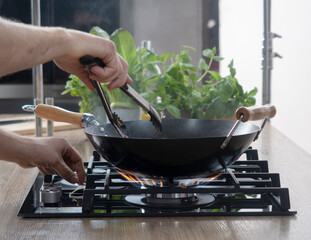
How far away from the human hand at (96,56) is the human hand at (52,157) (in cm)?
15

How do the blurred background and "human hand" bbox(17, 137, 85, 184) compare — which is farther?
the blurred background

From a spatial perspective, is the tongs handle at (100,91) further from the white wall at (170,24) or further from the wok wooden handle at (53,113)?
the white wall at (170,24)

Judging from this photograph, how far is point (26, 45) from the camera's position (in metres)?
0.69

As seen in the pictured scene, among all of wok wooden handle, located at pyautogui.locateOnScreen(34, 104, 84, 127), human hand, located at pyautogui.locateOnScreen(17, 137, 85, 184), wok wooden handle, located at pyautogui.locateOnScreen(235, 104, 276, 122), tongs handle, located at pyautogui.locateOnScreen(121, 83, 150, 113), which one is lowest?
human hand, located at pyautogui.locateOnScreen(17, 137, 85, 184)

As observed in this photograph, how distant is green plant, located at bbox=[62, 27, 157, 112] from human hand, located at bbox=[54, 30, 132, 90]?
73 centimetres

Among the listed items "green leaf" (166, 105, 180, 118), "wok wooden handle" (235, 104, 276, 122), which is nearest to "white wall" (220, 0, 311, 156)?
"green leaf" (166, 105, 180, 118)

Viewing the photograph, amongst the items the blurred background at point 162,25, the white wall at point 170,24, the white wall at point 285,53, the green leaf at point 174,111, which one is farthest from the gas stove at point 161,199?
the white wall at point 285,53

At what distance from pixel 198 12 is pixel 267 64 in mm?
810

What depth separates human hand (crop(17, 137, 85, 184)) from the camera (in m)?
0.91

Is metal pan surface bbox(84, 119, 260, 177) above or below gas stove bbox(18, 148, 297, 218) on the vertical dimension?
above

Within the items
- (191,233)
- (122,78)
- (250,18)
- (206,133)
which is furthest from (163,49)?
(191,233)

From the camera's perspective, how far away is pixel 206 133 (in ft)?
3.48

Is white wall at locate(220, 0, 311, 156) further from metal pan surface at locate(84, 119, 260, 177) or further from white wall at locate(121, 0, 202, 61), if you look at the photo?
metal pan surface at locate(84, 119, 260, 177)

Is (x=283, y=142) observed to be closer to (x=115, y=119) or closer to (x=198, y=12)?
(x=115, y=119)
